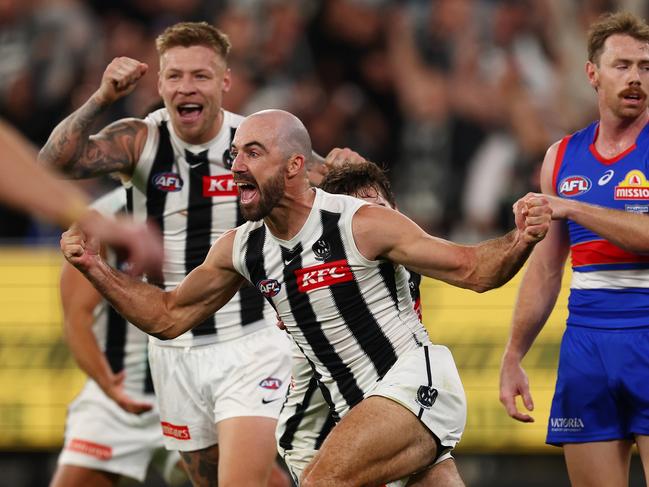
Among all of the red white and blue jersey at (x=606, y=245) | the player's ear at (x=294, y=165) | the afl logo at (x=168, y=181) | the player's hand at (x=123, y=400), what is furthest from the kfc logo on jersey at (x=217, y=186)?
the red white and blue jersey at (x=606, y=245)

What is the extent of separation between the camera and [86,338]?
7129 millimetres

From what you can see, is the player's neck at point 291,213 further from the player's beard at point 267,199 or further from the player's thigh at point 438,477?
the player's thigh at point 438,477

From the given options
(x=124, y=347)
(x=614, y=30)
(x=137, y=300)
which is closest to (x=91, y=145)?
(x=137, y=300)

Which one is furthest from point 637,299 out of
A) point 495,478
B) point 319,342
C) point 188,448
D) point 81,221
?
point 495,478

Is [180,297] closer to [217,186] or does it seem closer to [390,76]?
[217,186]

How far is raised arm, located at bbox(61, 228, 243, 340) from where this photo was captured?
5383 mm

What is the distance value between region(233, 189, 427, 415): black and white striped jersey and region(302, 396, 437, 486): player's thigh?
0.25m

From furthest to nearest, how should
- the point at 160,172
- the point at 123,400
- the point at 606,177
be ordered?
the point at 123,400 → the point at 160,172 → the point at 606,177

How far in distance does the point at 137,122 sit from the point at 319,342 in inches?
→ 67.7

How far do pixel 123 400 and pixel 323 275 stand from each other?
221cm

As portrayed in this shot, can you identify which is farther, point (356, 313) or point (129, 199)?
point (129, 199)

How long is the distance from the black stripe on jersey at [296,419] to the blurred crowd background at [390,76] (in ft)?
15.1

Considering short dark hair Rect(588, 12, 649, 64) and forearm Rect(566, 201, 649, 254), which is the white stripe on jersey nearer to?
forearm Rect(566, 201, 649, 254)

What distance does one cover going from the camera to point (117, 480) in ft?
24.4
